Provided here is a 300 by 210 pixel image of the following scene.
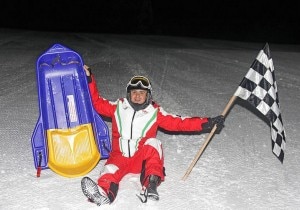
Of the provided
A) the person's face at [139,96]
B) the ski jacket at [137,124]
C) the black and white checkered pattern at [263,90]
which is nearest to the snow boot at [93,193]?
the ski jacket at [137,124]

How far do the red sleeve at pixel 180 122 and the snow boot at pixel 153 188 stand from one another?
54cm

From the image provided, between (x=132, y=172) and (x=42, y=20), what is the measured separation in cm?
1967

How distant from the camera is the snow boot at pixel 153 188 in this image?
321 centimetres

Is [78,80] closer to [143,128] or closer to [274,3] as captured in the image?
[143,128]

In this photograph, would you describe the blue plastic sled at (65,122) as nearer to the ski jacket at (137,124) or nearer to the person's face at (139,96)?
the ski jacket at (137,124)

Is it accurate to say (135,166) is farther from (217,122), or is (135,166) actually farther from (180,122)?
(217,122)

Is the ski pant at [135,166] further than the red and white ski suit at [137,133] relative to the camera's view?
No

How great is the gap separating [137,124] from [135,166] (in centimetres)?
35

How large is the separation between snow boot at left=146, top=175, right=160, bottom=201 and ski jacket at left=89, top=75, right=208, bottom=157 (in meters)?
0.39

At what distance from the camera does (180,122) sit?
371cm

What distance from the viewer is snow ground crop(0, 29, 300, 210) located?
3.32 metres

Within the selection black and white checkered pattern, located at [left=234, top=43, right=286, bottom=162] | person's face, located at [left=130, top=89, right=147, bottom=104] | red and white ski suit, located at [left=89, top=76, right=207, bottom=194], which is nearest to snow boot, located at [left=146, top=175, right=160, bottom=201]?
red and white ski suit, located at [left=89, top=76, right=207, bottom=194]

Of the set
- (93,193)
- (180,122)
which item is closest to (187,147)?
(180,122)

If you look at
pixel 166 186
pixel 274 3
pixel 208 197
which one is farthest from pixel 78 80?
pixel 274 3
